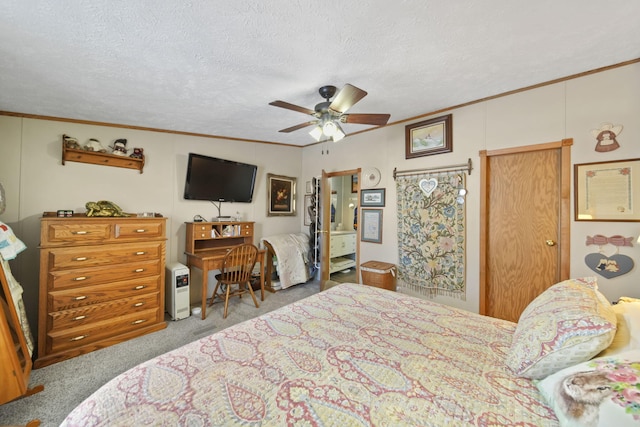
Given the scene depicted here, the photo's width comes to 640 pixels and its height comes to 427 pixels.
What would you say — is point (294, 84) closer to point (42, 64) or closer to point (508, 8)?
point (508, 8)

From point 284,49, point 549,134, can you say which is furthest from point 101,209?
point 549,134

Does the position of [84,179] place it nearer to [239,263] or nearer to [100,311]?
→ [100,311]

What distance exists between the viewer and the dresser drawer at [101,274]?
82.3 inches

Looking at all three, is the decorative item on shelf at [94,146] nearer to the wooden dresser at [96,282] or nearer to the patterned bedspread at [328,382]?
the wooden dresser at [96,282]

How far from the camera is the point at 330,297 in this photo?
1.85m

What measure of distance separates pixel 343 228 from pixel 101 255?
4.17m

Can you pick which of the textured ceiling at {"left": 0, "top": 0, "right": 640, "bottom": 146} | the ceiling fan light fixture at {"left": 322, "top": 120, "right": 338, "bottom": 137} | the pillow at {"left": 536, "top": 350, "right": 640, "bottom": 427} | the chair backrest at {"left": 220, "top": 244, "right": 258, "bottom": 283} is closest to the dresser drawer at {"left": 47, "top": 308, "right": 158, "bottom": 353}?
the chair backrest at {"left": 220, "top": 244, "right": 258, "bottom": 283}

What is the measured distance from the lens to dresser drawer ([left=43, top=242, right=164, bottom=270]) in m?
2.09

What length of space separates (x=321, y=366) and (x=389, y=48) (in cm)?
196

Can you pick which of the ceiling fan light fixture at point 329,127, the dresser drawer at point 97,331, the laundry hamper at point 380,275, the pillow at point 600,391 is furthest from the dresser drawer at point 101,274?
the pillow at point 600,391

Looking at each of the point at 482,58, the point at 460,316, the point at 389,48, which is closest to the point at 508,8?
the point at 482,58

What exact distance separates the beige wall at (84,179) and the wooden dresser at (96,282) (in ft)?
1.22

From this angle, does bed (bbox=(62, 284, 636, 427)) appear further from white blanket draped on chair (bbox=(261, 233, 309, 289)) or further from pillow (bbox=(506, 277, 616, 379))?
white blanket draped on chair (bbox=(261, 233, 309, 289))

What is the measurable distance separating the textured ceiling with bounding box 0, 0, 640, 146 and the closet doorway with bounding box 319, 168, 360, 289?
1.77 metres
